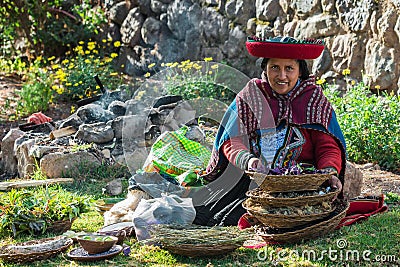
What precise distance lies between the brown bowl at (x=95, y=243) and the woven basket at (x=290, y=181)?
3.17ft

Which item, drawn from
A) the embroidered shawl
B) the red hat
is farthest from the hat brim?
the embroidered shawl

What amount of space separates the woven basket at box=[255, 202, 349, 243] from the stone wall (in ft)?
10.6

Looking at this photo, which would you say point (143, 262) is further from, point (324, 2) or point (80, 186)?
point (324, 2)

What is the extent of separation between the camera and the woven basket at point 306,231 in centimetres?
390

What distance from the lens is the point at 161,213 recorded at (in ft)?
14.3

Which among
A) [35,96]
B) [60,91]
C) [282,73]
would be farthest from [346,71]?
→ [35,96]

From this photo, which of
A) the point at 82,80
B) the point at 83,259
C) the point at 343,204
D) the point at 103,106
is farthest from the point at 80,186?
the point at 82,80

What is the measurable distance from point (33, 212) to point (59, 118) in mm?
4458

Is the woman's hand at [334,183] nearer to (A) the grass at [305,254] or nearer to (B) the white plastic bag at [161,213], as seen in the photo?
(A) the grass at [305,254]

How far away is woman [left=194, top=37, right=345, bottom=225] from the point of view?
4.31m

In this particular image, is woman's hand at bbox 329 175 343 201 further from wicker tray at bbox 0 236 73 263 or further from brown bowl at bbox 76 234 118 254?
wicker tray at bbox 0 236 73 263

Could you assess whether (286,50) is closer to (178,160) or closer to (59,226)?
(178,160)

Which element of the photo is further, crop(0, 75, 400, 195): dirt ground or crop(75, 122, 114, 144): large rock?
crop(75, 122, 114, 144): large rock

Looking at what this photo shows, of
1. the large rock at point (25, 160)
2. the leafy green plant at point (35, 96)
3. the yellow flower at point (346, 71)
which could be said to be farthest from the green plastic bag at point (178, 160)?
the leafy green plant at point (35, 96)
